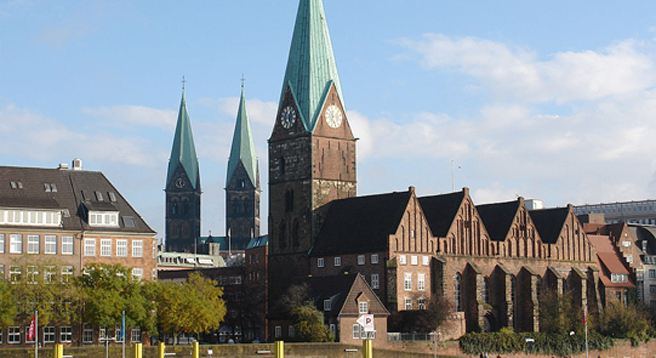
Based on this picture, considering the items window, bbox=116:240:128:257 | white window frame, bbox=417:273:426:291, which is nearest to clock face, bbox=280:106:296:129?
white window frame, bbox=417:273:426:291

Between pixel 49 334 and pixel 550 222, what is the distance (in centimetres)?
5865

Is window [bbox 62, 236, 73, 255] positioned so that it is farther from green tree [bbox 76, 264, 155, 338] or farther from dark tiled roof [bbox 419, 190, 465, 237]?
dark tiled roof [bbox 419, 190, 465, 237]

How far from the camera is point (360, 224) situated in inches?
4380

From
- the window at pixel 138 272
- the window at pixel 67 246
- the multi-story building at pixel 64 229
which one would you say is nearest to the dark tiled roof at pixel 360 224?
the multi-story building at pixel 64 229

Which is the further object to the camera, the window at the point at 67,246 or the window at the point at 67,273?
the window at the point at 67,246

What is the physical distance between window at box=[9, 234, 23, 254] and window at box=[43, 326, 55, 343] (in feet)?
20.2

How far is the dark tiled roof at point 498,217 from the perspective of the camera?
115619 mm

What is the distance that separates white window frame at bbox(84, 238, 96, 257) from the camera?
295 ft

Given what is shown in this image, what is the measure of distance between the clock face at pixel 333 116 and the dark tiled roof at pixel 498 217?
17.4 meters

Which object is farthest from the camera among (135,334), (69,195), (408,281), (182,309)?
(408,281)

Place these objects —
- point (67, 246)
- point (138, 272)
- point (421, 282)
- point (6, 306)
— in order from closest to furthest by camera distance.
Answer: point (6, 306), point (67, 246), point (138, 272), point (421, 282)

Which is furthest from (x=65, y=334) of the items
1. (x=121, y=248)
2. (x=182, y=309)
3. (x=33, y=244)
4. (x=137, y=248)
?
(x=137, y=248)

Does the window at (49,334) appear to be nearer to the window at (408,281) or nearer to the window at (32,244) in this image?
the window at (32,244)

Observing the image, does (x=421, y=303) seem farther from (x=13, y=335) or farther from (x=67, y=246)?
(x=13, y=335)
